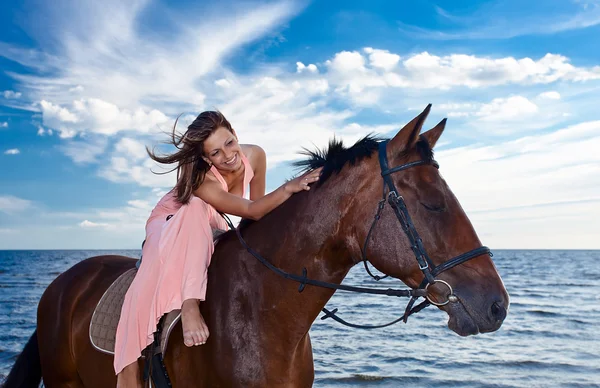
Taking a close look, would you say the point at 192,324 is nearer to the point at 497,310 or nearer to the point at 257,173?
the point at 257,173

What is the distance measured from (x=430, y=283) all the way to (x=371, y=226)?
0.38m

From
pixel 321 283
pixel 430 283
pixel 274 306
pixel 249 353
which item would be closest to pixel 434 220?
pixel 430 283

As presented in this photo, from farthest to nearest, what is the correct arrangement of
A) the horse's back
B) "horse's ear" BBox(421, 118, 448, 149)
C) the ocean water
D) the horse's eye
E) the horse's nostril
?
the ocean water → the horse's back → "horse's ear" BBox(421, 118, 448, 149) → the horse's eye → the horse's nostril

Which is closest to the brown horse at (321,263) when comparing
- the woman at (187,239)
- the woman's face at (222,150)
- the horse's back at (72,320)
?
the woman at (187,239)

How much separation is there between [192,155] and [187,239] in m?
0.64

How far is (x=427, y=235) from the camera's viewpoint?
7.64 feet

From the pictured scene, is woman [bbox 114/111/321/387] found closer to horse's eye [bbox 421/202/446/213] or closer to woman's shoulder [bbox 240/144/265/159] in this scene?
woman's shoulder [bbox 240/144/265/159]

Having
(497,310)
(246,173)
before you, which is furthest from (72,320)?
(497,310)

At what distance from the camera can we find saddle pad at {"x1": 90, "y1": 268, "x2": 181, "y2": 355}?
3.31 meters

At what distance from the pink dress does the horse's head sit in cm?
90

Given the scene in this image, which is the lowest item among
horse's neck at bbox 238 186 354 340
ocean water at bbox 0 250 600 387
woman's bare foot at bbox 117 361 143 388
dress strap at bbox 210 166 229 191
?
ocean water at bbox 0 250 600 387

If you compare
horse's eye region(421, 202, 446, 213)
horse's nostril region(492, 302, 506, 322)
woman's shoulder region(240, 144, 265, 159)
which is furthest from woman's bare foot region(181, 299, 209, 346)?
horse's nostril region(492, 302, 506, 322)

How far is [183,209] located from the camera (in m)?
2.93

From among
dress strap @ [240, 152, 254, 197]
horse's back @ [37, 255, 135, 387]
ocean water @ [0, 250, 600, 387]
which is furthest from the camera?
ocean water @ [0, 250, 600, 387]
